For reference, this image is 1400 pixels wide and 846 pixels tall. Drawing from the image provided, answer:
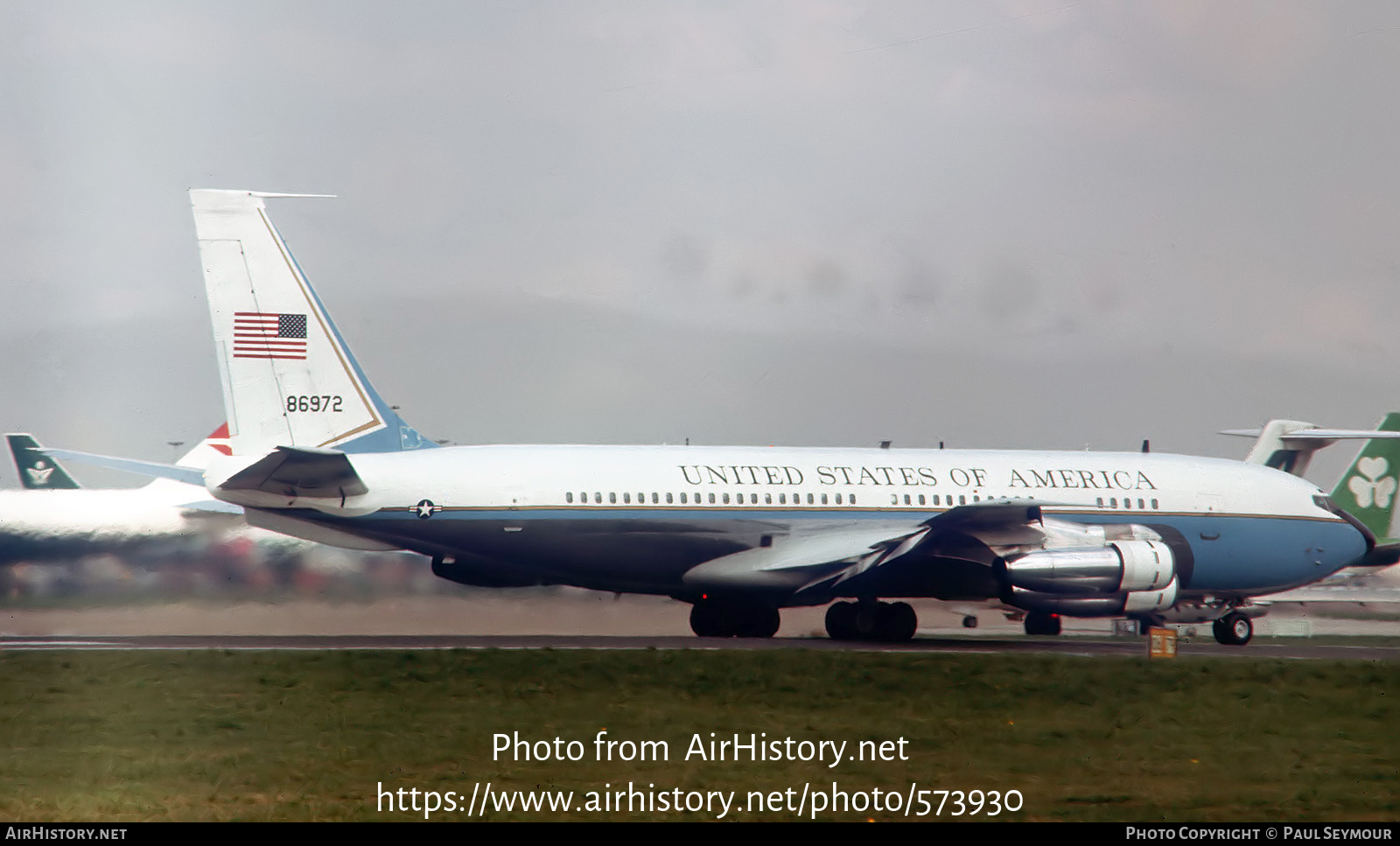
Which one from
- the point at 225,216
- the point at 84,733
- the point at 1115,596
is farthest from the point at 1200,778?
the point at 225,216

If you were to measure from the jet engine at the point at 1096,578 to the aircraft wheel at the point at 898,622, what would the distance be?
225 centimetres

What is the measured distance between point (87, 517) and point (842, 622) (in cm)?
1334

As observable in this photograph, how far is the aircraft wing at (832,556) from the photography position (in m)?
26.8

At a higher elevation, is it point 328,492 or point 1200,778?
point 328,492

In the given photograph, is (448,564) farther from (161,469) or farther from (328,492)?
(161,469)

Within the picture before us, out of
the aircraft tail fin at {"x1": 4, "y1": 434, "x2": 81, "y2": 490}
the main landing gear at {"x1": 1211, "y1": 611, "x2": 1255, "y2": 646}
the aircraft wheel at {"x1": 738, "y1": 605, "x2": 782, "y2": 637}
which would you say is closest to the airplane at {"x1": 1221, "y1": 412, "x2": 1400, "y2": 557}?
the main landing gear at {"x1": 1211, "y1": 611, "x2": 1255, "y2": 646}

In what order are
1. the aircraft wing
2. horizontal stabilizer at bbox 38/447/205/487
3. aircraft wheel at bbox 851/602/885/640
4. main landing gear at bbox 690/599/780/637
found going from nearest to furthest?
1. horizontal stabilizer at bbox 38/447/205/487
2. the aircraft wing
3. aircraft wheel at bbox 851/602/885/640
4. main landing gear at bbox 690/599/780/637

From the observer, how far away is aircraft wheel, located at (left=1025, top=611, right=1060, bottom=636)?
3191cm

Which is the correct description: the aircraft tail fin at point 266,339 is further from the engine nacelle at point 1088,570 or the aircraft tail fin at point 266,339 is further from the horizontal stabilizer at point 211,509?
the engine nacelle at point 1088,570

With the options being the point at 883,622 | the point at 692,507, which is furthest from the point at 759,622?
the point at 692,507

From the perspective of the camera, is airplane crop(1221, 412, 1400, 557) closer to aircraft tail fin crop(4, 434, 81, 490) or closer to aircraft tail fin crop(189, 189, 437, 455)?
aircraft tail fin crop(189, 189, 437, 455)

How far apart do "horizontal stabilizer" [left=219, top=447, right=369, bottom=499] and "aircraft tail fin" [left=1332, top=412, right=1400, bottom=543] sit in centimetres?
2850

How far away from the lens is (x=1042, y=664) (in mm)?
21203

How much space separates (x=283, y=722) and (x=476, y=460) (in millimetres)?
11233
